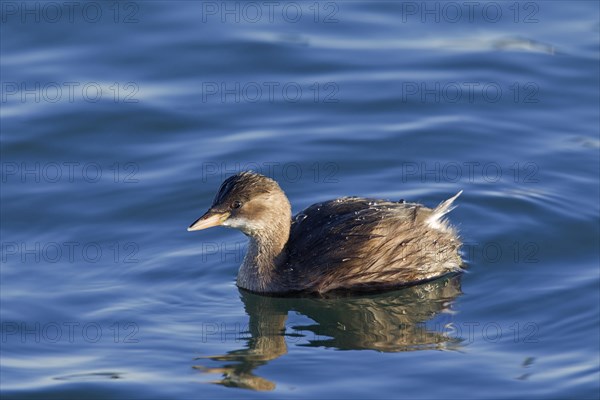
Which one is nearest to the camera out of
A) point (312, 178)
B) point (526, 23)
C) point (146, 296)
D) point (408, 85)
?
point (146, 296)

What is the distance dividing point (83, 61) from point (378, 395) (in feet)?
28.5

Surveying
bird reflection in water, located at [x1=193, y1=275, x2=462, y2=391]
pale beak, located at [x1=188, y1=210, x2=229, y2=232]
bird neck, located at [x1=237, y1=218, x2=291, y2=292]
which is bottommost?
bird reflection in water, located at [x1=193, y1=275, x2=462, y2=391]

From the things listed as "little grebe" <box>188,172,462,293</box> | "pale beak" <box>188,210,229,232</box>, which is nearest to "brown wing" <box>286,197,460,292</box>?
"little grebe" <box>188,172,462,293</box>

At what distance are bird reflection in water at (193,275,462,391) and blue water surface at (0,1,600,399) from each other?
27 millimetres

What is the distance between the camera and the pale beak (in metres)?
12.4

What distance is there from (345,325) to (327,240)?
876 millimetres

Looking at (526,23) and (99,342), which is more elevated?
(526,23)

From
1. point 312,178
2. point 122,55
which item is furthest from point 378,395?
point 122,55

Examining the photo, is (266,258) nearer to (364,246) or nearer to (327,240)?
(327,240)

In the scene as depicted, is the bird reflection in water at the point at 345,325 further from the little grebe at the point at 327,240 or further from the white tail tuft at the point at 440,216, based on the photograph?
the white tail tuft at the point at 440,216

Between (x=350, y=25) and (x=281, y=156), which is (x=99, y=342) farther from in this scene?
(x=350, y=25)

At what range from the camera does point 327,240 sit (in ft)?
40.9

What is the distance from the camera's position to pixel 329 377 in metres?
10.9

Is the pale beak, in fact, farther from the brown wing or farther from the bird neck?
the brown wing
